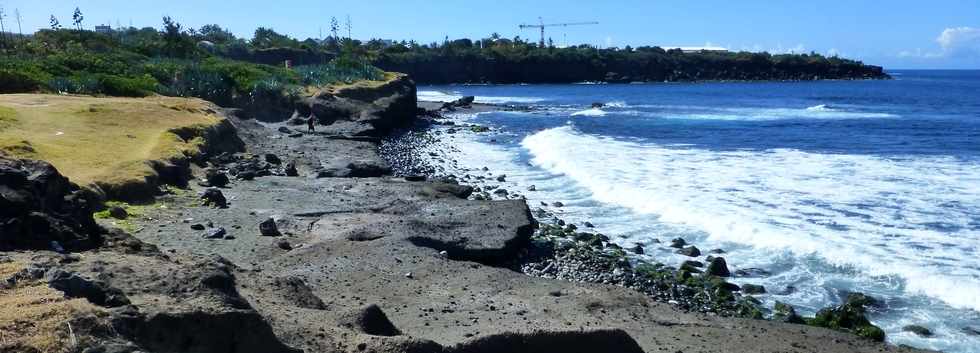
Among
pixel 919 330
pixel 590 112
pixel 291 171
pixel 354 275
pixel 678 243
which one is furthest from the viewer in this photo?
pixel 590 112

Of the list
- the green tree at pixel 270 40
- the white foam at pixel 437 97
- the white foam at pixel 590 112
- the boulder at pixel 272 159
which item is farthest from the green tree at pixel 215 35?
the boulder at pixel 272 159

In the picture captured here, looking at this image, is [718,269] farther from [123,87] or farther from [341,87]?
[341,87]

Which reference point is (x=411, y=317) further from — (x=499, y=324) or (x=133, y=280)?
(x=133, y=280)

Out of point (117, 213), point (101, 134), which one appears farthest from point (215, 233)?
point (101, 134)

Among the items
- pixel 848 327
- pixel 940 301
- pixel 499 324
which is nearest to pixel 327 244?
→ pixel 499 324

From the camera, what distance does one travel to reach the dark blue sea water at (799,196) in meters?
14.0

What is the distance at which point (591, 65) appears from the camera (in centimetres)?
14788

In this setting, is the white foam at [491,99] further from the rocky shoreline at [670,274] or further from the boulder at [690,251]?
the boulder at [690,251]

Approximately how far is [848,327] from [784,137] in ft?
105

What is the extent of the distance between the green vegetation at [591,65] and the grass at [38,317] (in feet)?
411

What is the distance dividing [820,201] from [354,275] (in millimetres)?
14247

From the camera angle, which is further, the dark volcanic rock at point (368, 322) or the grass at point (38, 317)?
the dark volcanic rock at point (368, 322)

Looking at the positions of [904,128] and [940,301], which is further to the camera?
[904,128]

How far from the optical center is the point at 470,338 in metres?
8.08
